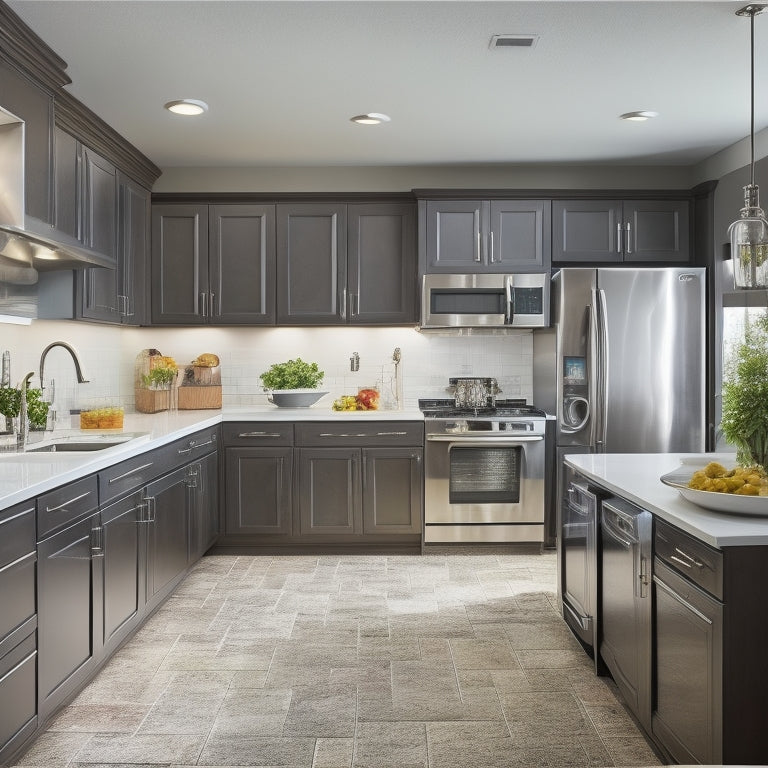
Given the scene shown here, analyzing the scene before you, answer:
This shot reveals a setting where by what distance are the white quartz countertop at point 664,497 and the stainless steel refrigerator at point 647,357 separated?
1.44m

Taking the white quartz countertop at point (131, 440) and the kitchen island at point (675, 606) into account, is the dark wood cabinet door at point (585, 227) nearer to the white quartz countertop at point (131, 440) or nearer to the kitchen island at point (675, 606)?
the white quartz countertop at point (131, 440)

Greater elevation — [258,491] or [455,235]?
[455,235]

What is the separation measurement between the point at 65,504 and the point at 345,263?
9.86 ft

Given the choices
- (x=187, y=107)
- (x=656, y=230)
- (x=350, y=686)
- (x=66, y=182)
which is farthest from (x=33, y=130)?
(x=656, y=230)

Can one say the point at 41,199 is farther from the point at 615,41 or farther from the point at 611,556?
the point at 611,556

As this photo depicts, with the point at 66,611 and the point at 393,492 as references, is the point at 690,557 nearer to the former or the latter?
the point at 66,611

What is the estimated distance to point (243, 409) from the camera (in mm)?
5246

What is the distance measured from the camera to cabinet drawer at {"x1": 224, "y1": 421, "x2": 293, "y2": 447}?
4.81 m

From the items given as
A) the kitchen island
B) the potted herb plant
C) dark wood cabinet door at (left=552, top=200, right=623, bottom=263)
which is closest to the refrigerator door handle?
dark wood cabinet door at (left=552, top=200, right=623, bottom=263)

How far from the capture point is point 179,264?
513 centimetres

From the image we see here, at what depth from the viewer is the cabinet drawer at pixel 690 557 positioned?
6.06ft

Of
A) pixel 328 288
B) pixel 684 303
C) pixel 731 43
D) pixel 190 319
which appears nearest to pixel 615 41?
pixel 731 43

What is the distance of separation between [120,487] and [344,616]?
1.32m

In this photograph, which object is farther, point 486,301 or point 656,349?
point 486,301
